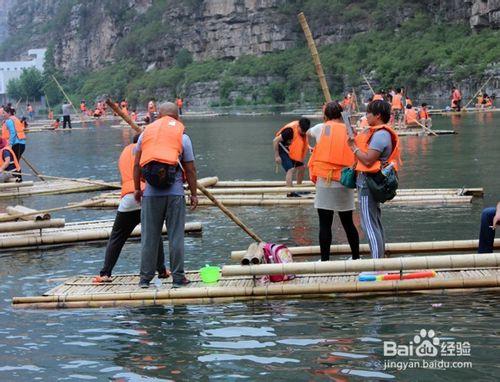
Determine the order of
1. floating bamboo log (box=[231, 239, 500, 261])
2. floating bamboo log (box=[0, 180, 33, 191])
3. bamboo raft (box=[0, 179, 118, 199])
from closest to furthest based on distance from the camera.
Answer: floating bamboo log (box=[231, 239, 500, 261])
floating bamboo log (box=[0, 180, 33, 191])
bamboo raft (box=[0, 179, 118, 199])

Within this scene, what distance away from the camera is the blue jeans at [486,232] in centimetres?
989

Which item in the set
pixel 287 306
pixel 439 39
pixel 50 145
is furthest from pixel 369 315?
pixel 439 39

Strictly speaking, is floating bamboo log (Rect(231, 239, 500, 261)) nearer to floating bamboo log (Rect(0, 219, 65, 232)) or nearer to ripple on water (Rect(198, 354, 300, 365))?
ripple on water (Rect(198, 354, 300, 365))

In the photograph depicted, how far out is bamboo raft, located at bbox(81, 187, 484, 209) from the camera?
16.4m

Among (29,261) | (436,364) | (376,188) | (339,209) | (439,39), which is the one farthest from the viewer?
(439,39)

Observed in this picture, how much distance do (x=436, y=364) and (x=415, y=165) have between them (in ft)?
56.9

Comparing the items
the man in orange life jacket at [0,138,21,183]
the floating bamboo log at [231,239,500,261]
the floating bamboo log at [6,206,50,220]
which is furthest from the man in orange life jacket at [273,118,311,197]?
the man in orange life jacket at [0,138,21,183]

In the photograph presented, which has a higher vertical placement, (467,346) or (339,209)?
(339,209)

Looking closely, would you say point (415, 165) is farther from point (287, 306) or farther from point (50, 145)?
point (50, 145)

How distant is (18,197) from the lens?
→ 2052cm

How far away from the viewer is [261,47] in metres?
131

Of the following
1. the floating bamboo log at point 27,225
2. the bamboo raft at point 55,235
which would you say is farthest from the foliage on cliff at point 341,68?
the floating bamboo log at point 27,225

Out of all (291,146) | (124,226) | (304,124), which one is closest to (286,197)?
(291,146)

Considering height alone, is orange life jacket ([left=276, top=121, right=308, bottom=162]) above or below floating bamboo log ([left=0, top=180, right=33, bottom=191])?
above
